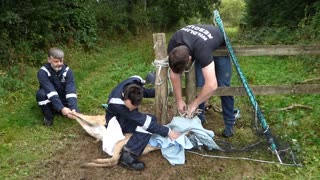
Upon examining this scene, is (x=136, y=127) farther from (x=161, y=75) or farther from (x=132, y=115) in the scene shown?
(x=161, y=75)

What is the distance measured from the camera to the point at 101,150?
4.17 meters

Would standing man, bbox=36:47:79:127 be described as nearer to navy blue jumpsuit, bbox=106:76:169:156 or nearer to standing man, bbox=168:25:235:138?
navy blue jumpsuit, bbox=106:76:169:156

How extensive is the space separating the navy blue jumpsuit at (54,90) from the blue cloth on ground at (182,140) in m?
1.53

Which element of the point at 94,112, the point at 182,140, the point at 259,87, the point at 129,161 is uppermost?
the point at 259,87

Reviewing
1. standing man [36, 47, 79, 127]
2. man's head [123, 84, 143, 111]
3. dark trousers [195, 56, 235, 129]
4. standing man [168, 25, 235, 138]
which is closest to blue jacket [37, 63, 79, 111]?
standing man [36, 47, 79, 127]

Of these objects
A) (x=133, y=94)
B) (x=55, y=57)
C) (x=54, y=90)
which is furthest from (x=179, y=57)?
(x=54, y=90)

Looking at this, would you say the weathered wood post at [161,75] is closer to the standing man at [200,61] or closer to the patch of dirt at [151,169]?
the standing man at [200,61]

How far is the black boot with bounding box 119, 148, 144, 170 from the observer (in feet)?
12.3

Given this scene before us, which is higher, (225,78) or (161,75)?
(161,75)

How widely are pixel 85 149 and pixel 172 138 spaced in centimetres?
106

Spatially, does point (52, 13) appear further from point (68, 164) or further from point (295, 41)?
point (295, 41)

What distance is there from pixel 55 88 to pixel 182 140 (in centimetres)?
212

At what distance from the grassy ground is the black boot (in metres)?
0.89

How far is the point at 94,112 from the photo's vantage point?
542 centimetres
